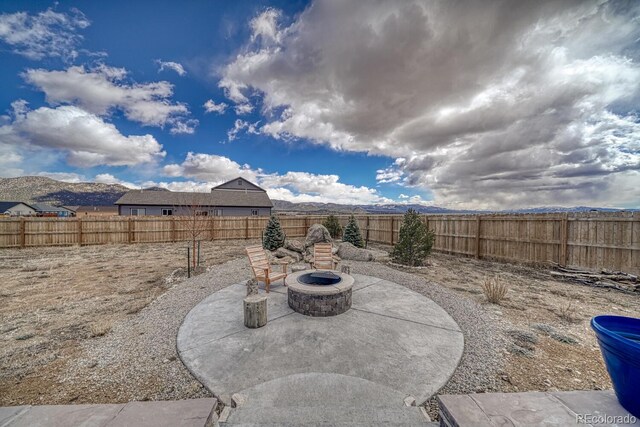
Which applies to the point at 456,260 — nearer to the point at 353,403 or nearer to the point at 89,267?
the point at 353,403

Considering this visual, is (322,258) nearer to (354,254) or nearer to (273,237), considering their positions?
(354,254)

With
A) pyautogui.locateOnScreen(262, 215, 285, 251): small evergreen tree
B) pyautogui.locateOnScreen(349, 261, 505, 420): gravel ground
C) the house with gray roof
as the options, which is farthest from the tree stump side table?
the house with gray roof

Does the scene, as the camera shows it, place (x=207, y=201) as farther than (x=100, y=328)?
Yes

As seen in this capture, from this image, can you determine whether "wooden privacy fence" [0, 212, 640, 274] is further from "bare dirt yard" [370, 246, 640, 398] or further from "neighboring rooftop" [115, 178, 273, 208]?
"neighboring rooftop" [115, 178, 273, 208]

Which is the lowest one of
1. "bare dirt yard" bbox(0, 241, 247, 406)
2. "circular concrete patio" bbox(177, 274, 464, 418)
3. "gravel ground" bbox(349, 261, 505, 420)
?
"bare dirt yard" bbox(0, 241, 247, 406)

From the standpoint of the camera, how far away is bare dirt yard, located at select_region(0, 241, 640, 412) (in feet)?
10.0

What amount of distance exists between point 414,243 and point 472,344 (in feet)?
19.6

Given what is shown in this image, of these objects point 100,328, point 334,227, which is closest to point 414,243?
point 334,227

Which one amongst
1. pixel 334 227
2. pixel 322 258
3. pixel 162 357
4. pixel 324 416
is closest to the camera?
pixel 324 416

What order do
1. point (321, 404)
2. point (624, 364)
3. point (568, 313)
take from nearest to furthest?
1. point (624, 364)
2. point (321, 404)
3. point (568, 313)

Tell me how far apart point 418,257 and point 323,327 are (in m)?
6.62

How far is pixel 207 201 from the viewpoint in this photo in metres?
28.0

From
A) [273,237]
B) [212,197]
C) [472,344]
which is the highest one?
[212,197]

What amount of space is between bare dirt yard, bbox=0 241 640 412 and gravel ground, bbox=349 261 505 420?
0.10 metres
